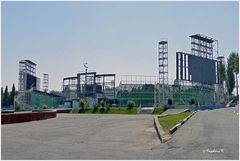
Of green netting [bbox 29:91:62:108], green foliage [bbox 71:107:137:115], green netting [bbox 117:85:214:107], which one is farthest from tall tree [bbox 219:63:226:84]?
green netting [bbox 29:91:62:108]

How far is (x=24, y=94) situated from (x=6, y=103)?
17.3 meters

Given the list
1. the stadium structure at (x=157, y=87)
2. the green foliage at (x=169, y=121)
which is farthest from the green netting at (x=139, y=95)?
the green foliage at (x=169, y=121)

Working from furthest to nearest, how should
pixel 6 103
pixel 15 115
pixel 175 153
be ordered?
pixel 6 103
pixel 15 115
pixel 175 153

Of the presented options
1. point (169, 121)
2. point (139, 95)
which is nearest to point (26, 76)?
point (139, 95)

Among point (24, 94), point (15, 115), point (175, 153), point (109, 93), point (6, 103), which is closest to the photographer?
point (175, 153)

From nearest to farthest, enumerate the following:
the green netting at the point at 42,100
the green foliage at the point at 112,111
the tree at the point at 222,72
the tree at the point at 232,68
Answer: the green foliage at the point at 112,111
the tree at the point at 232,68
the tree at the point at 222,72
the green netting at the point at 42,100

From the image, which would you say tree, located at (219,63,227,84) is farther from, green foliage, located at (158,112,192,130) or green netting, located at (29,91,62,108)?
green foliage, located at (158,112,192,130)

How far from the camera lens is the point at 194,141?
37.0 feet

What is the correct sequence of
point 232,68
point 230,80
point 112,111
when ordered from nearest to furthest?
point 112,111 → point 232,68 → point 230,80

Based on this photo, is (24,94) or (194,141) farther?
(24,94)

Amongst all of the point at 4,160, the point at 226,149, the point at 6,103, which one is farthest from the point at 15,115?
the point at 6,103

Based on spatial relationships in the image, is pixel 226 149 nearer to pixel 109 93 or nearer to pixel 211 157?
pixel 211 157

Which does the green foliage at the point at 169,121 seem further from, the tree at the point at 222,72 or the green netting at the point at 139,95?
the tree at the point at 222,72

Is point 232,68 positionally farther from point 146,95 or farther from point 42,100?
point 42,100
